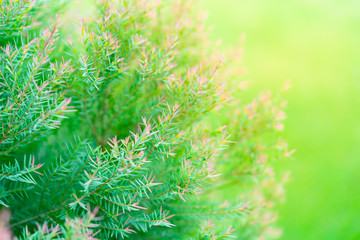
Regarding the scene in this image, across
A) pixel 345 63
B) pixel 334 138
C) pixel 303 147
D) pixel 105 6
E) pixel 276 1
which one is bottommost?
pixel 105 6

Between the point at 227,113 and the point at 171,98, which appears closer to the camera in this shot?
the point at 171,98

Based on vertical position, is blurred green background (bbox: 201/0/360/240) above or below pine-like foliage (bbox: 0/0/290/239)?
above

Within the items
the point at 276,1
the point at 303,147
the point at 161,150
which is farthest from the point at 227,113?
the point at 276,1

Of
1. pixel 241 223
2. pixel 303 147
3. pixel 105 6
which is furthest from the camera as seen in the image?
pixel 303 147

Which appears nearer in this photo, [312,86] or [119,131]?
[119,131]

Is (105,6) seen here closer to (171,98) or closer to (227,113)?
(171,98)
